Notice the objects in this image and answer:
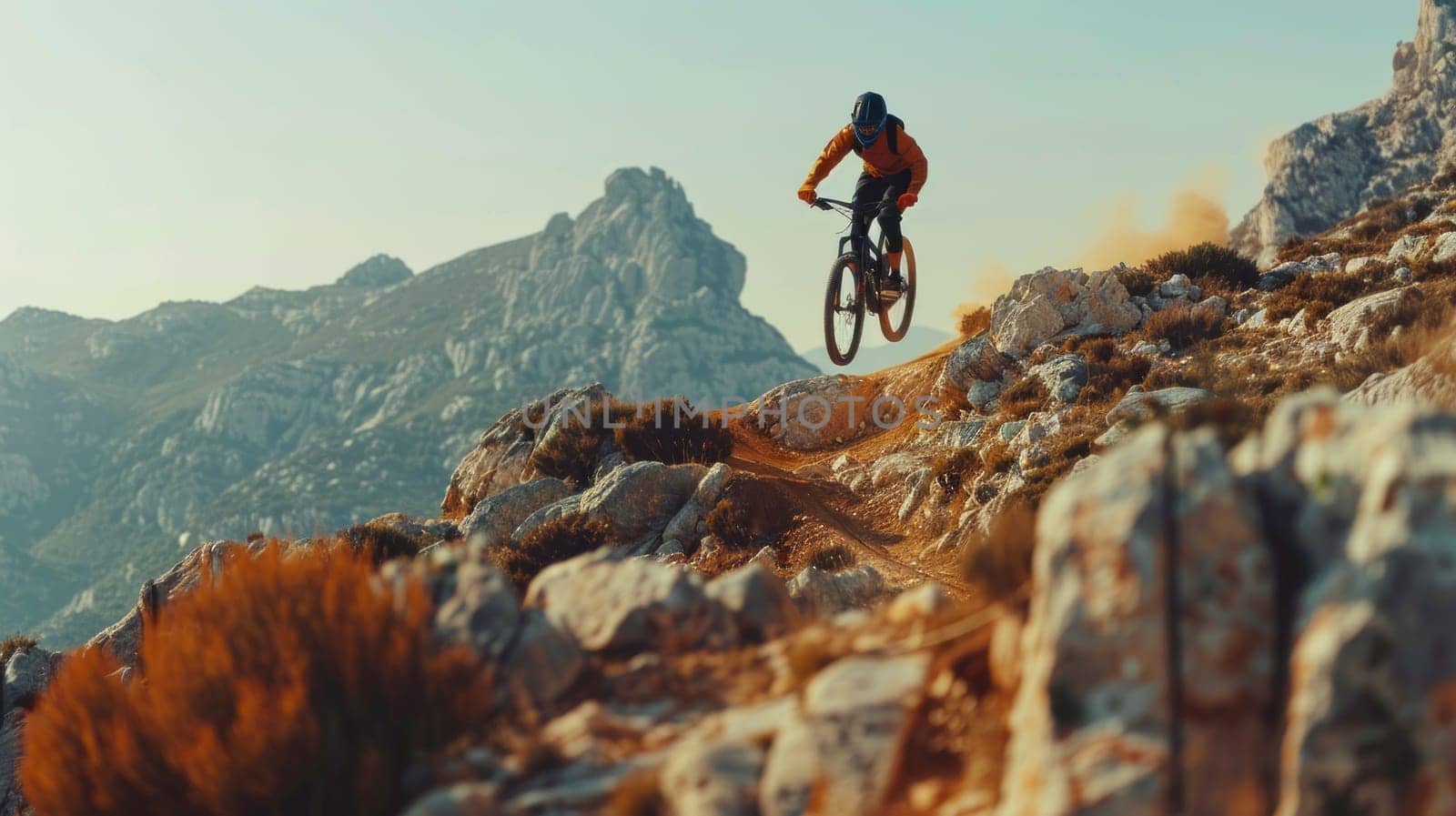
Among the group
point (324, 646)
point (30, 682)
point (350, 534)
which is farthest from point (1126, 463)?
point (30, 682)

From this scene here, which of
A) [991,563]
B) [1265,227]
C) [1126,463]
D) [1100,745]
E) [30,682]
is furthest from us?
[1265,227]

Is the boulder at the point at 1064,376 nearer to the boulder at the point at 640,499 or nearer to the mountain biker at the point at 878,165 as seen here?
the mountain biker at the point at 878,165

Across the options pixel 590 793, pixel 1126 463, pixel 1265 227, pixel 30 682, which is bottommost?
pixel 30 682

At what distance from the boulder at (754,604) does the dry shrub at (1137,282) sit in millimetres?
21264

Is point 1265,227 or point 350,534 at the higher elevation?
point 1265,227

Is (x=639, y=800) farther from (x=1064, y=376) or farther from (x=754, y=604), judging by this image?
(x=1064, y=376)

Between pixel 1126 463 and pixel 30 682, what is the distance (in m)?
18.6

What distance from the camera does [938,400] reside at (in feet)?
84.8

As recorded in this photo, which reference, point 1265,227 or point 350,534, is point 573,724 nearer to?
point 350,534

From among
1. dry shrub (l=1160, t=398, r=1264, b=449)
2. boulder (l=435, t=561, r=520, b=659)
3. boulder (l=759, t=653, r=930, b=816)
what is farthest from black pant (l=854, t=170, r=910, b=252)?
boulder (l=759, t=653, r=930, b=816)

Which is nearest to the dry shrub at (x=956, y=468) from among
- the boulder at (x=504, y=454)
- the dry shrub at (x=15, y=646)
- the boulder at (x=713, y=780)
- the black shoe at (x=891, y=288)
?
the black shoe at (x=891, y=288)

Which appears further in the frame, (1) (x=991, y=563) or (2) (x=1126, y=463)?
(1) (x=991, y=563)

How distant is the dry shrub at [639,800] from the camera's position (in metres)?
5.34

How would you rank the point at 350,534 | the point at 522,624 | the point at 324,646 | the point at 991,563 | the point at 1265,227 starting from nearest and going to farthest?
the point at 991,563 < the point at 324,646 < the point at 522,624 < the point at 350,534 < the point at 1265,227
